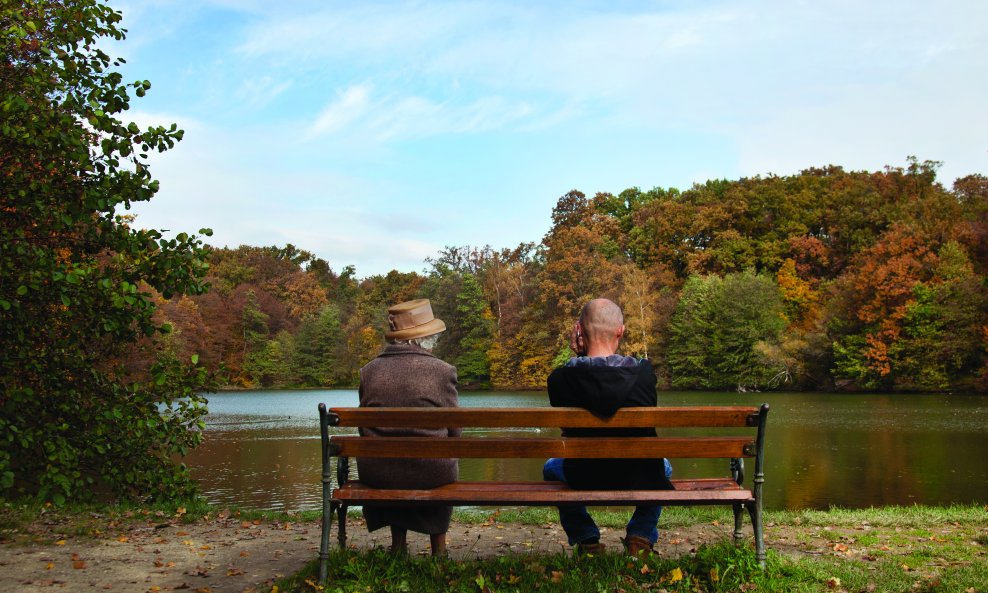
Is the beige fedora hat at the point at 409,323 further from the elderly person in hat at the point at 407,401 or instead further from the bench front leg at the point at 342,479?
the bench front leg at the point at 342,479

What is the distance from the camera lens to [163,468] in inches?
339

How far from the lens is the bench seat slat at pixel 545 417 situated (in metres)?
4.10

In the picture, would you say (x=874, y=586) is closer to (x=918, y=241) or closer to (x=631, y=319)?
A: (x=918, y=241)

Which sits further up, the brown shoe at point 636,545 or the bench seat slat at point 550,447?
the bench seat slat at point 550,447

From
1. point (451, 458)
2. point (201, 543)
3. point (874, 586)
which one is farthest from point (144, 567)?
point (874, 586)

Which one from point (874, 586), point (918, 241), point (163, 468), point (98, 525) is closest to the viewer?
point (874, 586)

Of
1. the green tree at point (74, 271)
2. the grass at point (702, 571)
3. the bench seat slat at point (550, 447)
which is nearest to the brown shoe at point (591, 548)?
the grass at point (702, 571)

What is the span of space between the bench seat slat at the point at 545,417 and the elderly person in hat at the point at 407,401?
0.35m

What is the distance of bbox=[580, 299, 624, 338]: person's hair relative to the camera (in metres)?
4.47

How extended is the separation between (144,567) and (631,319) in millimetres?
51581

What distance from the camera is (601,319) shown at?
448 centimetres

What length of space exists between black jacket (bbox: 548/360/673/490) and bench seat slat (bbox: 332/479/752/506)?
132 millimetres

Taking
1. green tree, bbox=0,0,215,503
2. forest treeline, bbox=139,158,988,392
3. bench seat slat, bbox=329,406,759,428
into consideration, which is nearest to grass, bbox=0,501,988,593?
bench seat slat, bbox=329,406,759,428

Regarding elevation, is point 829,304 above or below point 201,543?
above
